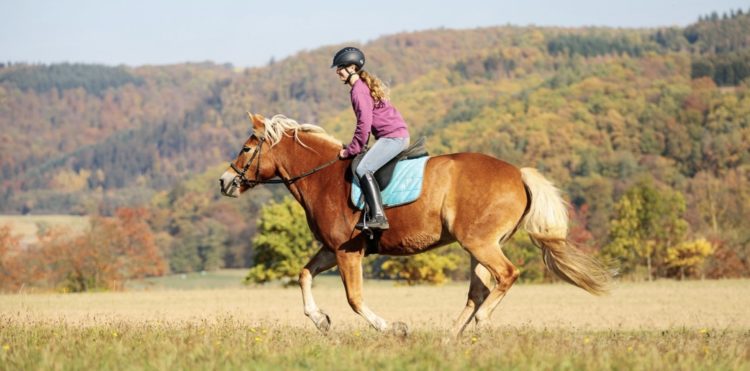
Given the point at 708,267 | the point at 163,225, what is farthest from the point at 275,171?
the point at 163,225

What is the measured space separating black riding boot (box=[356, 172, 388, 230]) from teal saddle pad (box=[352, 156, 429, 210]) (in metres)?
0.11

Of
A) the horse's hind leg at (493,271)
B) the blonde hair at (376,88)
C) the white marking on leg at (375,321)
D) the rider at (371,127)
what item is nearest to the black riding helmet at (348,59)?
the rider at (371,127)

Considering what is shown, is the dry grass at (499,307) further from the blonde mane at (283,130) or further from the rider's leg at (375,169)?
the rider's leg at (375,169)

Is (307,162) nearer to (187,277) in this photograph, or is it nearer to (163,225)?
(187,277)

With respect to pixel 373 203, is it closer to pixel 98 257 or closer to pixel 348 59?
pixel 348 59

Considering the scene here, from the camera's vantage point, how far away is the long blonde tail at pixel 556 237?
37.8 feet

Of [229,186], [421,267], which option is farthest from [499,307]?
[229,186]

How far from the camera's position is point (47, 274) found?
263 ft

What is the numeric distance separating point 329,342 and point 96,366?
2848 mm

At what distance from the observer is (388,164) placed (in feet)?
38.9

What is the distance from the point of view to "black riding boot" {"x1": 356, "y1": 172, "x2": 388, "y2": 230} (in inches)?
449

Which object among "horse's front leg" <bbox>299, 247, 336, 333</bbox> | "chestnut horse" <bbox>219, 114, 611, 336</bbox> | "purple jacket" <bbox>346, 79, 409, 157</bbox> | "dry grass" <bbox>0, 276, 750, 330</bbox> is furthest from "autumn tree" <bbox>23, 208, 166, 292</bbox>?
"purple jacket" <bbox>346, 79, 409, 157</bbox>

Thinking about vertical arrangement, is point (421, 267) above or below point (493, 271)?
below

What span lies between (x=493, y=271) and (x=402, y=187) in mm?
1502
